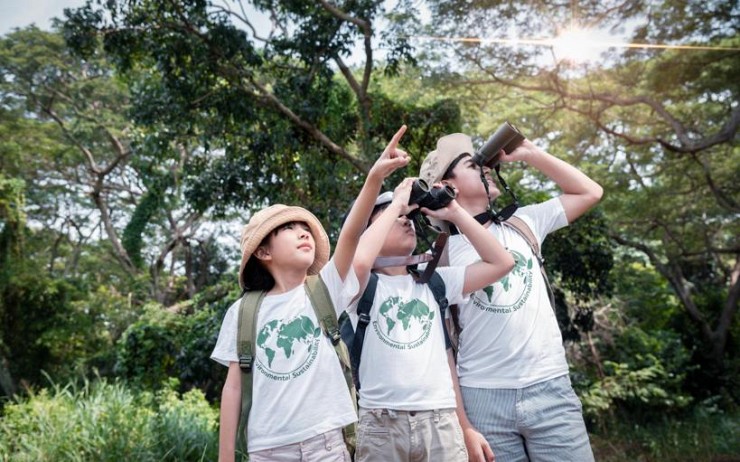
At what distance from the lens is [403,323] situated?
2.11 metres

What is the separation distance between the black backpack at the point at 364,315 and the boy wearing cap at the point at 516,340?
131 millimetres

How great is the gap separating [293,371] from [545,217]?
1.26 m

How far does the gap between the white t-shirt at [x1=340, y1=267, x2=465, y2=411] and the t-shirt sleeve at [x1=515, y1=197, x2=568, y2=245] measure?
17.3 inches

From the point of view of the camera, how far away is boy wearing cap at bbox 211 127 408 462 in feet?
6.19

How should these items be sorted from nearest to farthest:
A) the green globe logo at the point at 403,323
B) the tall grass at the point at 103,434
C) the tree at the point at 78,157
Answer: the green globe logo at the point at 403,323 < the tall grass at the point at 103,434 < the tree at the point at 78,157

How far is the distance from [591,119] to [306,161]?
563 centimetres

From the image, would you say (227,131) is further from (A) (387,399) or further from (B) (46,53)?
(B) (46,53)

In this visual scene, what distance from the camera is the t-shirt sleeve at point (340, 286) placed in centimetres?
205

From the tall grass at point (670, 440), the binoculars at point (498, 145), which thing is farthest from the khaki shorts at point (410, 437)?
the tall grass at point (670, 440)

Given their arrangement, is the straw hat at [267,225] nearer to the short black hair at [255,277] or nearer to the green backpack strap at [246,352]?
the short black hair at [255,277]

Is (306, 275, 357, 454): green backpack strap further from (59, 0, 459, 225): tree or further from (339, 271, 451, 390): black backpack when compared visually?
(59, 0, 459, 225): tree

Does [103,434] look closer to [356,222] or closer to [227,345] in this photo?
[227,345]

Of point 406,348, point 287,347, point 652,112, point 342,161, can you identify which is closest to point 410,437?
point 406,348

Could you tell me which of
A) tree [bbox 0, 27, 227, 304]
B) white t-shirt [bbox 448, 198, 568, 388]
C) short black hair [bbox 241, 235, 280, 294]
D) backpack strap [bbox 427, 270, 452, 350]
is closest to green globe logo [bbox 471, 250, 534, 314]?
white t-shirt [bbox 448, 198, 568, 388]
